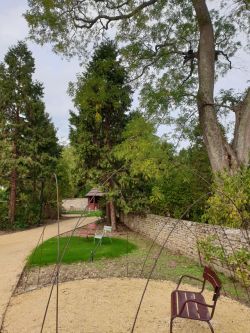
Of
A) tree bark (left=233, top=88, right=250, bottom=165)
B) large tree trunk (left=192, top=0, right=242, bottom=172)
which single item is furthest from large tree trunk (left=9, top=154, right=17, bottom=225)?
tree bark (left=233, top=88, right=250, bottom=165)

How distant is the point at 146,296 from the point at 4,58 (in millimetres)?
20119

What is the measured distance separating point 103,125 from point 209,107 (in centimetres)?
915

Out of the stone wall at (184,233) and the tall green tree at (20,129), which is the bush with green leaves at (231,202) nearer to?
the stone wall at (184,233)

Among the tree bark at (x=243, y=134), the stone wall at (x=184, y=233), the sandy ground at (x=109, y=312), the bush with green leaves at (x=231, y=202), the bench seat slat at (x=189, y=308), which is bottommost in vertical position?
the sandy ground at (x=109, y=312)

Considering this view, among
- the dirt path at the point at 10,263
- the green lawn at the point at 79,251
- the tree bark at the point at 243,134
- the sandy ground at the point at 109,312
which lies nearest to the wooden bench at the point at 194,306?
the sandy ground at the point at 109,312

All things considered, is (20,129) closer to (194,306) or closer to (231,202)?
(231,202)

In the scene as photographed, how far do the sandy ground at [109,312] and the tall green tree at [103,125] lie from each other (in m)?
10.7

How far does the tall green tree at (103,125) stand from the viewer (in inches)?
714

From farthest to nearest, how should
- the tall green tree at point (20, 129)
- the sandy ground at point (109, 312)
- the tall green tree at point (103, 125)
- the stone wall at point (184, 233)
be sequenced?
the tall green tree at point (20, 129) < the tall green tree at point (103, 125) < the stone wall at point (184, 233) < the sandy ground at point (109, 312)

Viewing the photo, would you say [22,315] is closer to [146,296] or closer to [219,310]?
[146,296]

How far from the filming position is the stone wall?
306 inches

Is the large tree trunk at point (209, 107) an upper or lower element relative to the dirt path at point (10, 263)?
upper

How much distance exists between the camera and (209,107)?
1108cm

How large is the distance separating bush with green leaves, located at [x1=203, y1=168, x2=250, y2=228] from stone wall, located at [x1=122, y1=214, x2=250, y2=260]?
0.32m
